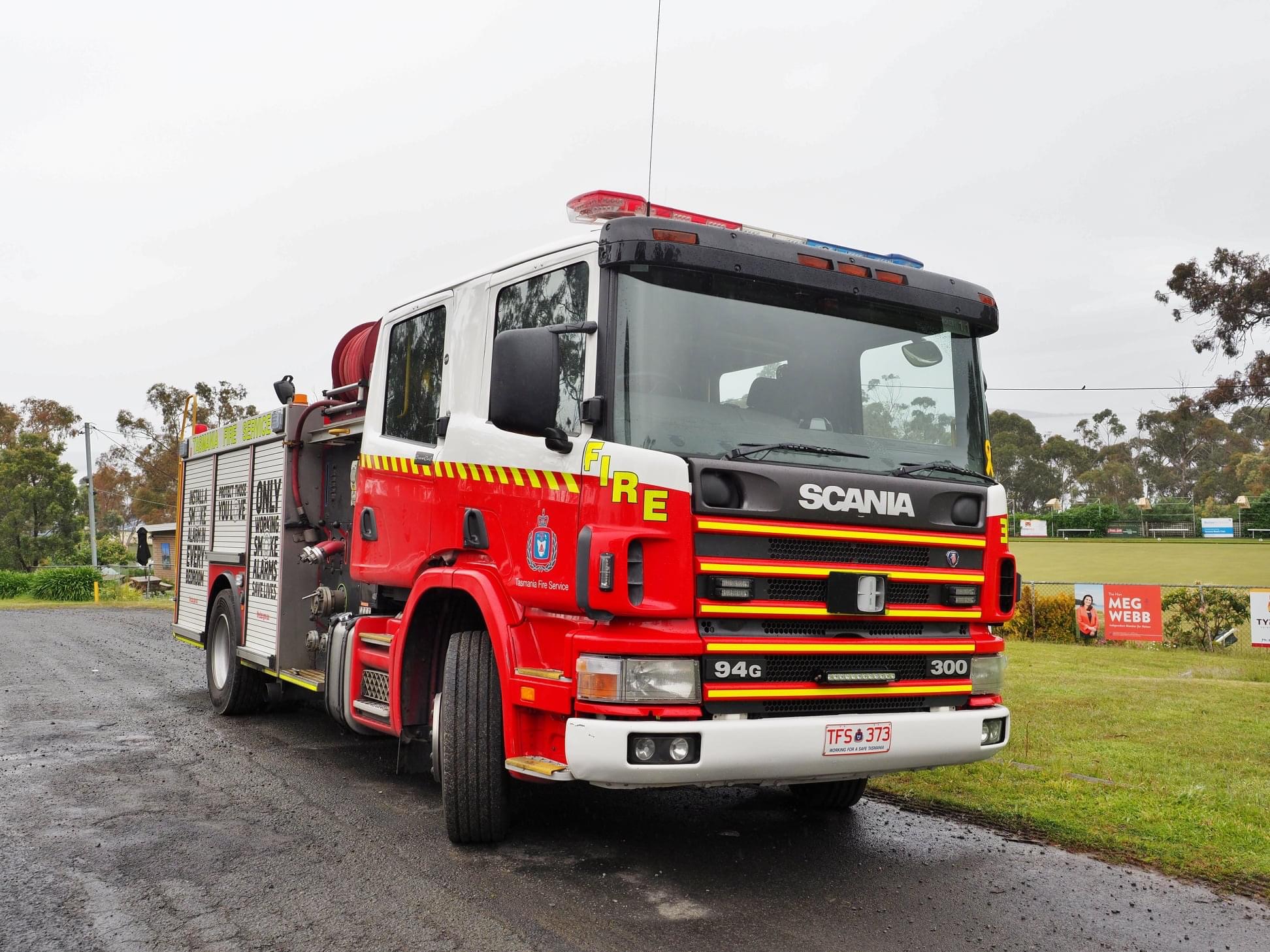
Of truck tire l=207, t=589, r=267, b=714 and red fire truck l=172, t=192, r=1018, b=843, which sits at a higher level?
red fire truck l=172, t=192, r=1018, b=843

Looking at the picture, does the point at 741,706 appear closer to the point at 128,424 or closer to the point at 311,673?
the point at 311,673

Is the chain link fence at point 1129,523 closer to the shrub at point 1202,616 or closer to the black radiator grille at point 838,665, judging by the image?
the shrub at point 1202,616

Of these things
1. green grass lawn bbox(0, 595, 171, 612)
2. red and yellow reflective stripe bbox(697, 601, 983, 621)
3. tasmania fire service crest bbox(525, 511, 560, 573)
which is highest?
tasmania fire service crest bbox(525, 511, 560, 573)

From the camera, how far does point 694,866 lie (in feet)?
17.1

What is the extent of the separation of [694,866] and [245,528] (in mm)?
5369

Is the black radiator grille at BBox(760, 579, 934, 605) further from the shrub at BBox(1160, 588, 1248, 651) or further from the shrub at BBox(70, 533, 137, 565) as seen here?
the shrub at BBox(70, 533, 137, 565)

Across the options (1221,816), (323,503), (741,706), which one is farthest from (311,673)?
(1221,816)

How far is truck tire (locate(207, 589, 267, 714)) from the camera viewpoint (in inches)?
366

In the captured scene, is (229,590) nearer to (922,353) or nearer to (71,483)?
(922,353)

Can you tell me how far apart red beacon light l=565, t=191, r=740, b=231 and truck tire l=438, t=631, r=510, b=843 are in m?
2.08

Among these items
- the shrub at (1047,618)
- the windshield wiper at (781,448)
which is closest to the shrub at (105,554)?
the shrub at (1047,618)

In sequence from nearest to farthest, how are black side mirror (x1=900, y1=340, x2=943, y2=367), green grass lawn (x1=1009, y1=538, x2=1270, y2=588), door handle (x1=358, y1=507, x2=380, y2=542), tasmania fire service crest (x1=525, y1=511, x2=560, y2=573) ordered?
tasmania fire service crest (x1=525, y1=511, x2=560, y2=573)
black side mirror (x1=900, y1=340, x2=943, y2=367)
door handle (x1=358, y1=507, x2=380, y2=542)
green grass lawn (x1=1009, y1=538, x2=1270, y2=588)

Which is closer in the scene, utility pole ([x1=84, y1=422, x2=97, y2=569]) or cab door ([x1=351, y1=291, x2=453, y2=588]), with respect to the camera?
cab door ([x1=351, y1=291, x2=453, y2=588])

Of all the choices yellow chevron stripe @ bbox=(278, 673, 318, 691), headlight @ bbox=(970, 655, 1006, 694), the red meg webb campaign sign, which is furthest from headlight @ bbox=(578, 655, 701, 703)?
the red meg webb campaign sign
